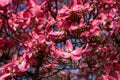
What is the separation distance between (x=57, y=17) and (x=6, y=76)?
43 centimetres

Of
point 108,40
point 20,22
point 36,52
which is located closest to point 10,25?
point 20,22

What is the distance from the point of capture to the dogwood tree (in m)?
2.22

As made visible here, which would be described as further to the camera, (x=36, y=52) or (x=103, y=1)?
(x=103, y=1)

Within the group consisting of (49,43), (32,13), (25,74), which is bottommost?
(25,74)

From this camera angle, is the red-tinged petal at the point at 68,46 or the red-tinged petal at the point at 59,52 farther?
the red-tinged petal at the point at 68,46

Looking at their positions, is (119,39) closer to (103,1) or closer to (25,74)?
(103,1)

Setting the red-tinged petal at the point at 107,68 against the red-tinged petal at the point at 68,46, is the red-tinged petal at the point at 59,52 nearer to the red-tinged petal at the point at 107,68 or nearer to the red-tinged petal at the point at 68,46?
the red-tinged petal at the point at 68,46

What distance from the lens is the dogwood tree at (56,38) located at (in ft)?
7.29

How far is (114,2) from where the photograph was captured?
2.45 meters

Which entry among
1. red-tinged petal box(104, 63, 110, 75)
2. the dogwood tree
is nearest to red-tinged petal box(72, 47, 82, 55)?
the dogwood tree

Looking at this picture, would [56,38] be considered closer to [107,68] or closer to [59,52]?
[59,52]

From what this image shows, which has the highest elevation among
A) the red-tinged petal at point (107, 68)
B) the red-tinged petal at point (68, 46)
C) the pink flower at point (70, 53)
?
the red-tinged petal at point (68, 46)

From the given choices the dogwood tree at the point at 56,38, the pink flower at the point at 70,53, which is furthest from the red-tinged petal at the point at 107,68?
the pink flower at the point at 70,53

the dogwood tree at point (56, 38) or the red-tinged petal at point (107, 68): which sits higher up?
the dogwood tree at point (56, 38)
